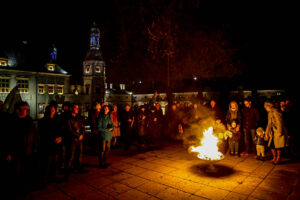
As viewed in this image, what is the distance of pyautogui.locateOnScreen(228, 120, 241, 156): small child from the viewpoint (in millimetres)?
7145

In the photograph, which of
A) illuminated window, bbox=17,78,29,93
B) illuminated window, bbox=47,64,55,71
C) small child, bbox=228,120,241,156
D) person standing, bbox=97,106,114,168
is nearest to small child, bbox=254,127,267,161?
small child, bbox=228,120,241,156

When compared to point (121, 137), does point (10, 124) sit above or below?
above

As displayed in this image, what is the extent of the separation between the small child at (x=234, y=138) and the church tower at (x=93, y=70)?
42.6 meters

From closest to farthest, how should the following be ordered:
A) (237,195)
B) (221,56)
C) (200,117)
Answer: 1. (237,195)
2. (200,117)
3. (221,56)

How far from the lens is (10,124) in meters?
4.30

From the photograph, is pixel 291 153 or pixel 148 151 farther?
pixel 148 151

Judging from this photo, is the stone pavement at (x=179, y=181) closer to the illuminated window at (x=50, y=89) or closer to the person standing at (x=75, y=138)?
the person standing at (x=75, y=138)

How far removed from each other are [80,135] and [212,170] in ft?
13.6

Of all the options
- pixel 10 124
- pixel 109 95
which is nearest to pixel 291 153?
pixel 10 124

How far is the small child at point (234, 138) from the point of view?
714cm

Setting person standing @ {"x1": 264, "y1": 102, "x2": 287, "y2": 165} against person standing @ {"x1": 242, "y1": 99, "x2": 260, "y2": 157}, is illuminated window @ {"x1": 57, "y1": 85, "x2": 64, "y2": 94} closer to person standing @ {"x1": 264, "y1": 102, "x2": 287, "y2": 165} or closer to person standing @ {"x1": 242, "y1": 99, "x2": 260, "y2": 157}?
person standing @ {"x1": 242, "y1": 99, "x2": 260, "y2": 157}

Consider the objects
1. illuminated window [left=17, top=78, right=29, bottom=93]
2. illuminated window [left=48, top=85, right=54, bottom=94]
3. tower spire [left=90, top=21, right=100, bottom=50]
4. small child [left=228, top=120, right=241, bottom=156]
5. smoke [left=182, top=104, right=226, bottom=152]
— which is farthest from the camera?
tower spire [left=90, top=21, right=100, bottom=50]

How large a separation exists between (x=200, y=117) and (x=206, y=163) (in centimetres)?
296

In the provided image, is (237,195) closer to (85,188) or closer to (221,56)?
(85,188)
